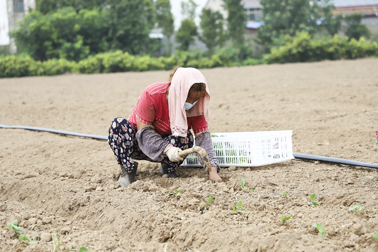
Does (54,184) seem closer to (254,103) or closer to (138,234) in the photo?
(138,234)

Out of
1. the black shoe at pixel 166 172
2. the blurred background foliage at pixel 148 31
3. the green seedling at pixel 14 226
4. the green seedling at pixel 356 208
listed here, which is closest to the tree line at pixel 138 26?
the blurred background foliage at pixel 148 31

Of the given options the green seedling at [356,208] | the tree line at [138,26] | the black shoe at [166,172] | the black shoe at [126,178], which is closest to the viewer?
the green seedling at [356,208]

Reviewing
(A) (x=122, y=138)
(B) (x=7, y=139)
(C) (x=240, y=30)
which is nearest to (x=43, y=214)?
(A) (x=122, y=138)

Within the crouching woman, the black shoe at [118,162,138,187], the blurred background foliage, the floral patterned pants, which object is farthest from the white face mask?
the blurred background foliage

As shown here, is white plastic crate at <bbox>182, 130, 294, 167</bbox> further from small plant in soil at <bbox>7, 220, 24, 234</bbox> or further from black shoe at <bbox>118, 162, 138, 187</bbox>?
small plant in soil at <bbox>7, 220, 24, 234</bbox>

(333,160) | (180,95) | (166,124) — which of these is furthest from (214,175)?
(333,160)

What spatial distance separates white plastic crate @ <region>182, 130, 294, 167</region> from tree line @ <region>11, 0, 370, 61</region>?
1465 cm

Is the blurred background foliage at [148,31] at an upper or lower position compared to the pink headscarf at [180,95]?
upper

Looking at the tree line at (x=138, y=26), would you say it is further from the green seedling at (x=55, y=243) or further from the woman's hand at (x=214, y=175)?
the green seedling at (x=55, y=243)

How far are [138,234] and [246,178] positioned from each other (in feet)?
3.20

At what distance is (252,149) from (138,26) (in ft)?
53.0

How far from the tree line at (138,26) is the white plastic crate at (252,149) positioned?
14.6 meters

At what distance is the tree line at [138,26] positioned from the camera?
1653cm

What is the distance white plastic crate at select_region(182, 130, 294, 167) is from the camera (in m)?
2.76
